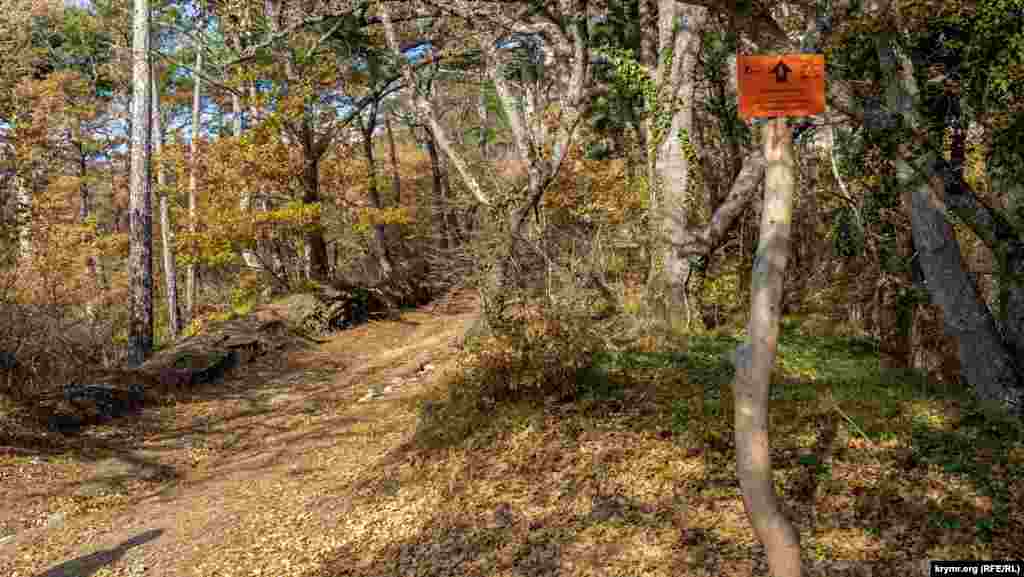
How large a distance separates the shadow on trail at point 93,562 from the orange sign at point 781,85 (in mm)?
5435

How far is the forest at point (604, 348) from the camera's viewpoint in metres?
3.83

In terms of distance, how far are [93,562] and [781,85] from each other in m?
5.72

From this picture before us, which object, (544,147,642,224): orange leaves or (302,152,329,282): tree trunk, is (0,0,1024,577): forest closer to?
(544,147,642,224): orange leaves

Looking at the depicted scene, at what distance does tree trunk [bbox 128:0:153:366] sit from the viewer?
11.1 meters

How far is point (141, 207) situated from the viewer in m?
11.3

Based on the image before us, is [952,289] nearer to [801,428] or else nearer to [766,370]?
[801,428]

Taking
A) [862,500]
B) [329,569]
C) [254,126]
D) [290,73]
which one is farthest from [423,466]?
[290,73]

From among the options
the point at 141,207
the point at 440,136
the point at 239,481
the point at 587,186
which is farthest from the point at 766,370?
the point at 141,207

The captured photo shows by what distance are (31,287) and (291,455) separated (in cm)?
748

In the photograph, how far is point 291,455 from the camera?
286 inches

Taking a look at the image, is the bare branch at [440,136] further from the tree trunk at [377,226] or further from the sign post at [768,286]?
the tree trunk at [377,226]

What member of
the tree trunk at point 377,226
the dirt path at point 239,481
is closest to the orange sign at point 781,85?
the dirt path at point 239,481

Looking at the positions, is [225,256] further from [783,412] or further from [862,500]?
[862,500]

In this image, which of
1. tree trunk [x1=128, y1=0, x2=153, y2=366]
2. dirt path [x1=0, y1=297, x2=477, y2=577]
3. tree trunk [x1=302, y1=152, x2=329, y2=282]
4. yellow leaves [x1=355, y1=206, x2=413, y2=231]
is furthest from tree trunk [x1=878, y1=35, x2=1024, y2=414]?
tree trunk [x1=302, y1=152, x2=329, y2=282]
